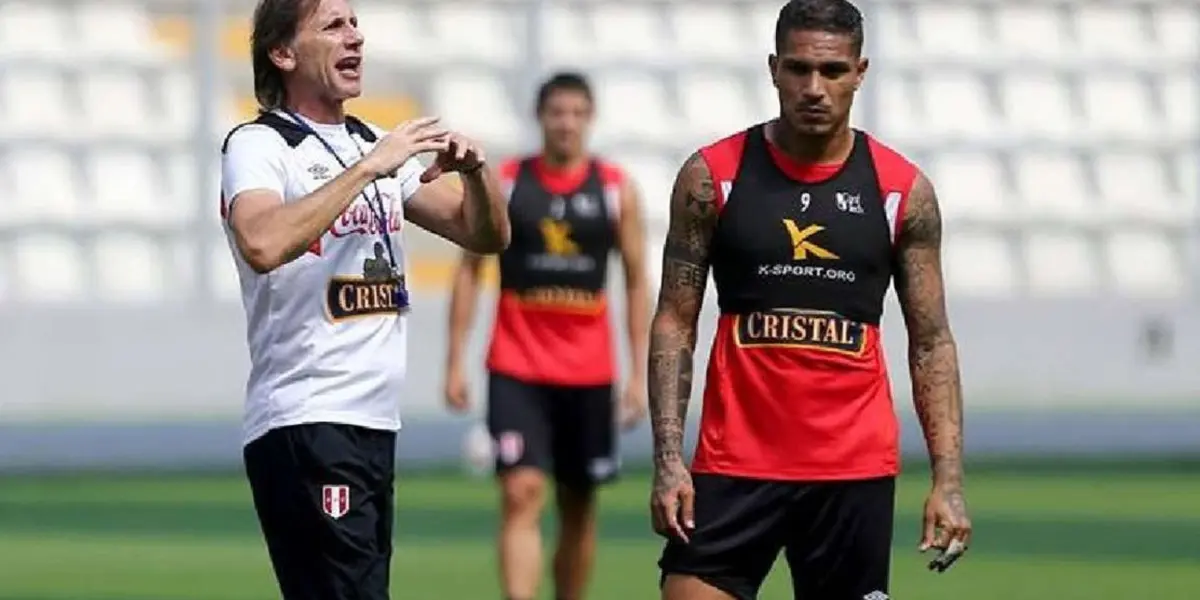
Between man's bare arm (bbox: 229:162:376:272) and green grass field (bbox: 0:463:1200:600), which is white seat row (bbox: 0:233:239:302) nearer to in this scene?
green grass field (bbox: 0:463:1200:600)

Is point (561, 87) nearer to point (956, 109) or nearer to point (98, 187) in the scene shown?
point (98, 187)

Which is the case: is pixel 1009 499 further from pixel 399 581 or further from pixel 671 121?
pixel 671 121

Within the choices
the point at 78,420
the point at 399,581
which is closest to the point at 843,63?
the point at 399,581

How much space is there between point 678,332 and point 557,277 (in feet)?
19.1

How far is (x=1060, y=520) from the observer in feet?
60.3

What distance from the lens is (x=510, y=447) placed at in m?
13.5

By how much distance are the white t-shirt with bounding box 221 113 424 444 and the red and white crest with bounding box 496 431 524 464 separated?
5.48m

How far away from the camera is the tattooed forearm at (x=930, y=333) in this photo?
26.9 ft

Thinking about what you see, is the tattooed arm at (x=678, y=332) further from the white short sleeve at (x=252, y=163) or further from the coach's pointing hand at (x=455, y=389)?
the coach's pointing hand at (x=455, y=389)

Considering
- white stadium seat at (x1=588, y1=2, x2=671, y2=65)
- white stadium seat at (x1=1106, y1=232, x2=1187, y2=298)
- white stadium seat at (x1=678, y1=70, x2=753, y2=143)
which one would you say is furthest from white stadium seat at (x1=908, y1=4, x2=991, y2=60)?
white stadium seat at (x1=588, y1=2, x2=671, y2=65)

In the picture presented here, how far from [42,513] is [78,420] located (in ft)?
15.1

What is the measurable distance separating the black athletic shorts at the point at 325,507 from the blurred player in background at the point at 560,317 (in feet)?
18.0

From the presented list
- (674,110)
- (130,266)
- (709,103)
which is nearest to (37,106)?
(130,266)

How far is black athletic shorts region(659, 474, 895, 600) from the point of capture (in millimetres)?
8195
